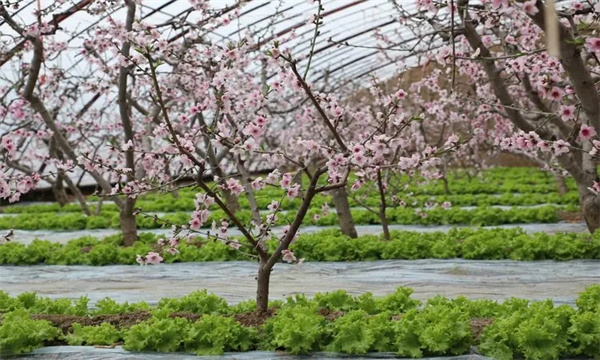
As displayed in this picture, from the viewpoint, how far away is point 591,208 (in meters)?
7.62

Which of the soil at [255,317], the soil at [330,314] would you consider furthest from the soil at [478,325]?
the soil at [255,317]

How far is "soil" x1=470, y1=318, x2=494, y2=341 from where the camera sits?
3.91 m

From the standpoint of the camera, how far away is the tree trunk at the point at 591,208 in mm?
7578

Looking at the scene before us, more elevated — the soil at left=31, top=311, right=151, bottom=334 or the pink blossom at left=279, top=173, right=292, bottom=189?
the pink blossom at left=279, top=173, right=292, bottom=189

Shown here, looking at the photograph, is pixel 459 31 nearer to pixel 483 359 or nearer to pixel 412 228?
pixel 483 359

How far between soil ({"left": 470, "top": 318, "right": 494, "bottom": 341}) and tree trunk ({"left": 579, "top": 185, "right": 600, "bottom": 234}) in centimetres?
388

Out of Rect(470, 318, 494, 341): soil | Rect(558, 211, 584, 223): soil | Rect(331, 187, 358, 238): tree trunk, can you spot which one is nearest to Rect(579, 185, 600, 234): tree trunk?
Rect(558, 211, 584, 223): soil

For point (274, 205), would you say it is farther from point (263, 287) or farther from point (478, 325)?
point (478, 325)

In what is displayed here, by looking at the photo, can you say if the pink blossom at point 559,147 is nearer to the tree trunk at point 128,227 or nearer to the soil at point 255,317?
the soil at point 255,317

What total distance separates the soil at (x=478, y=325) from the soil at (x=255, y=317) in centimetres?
115

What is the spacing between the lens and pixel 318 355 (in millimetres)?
3873

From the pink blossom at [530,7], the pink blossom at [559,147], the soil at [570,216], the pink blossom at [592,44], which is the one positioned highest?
the pink blossom at [530,7]

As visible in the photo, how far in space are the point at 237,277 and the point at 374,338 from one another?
308 centimetres

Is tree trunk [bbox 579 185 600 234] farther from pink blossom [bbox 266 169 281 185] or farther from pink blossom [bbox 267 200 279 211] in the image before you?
pink blossom [bbox 266 169 281 185]
